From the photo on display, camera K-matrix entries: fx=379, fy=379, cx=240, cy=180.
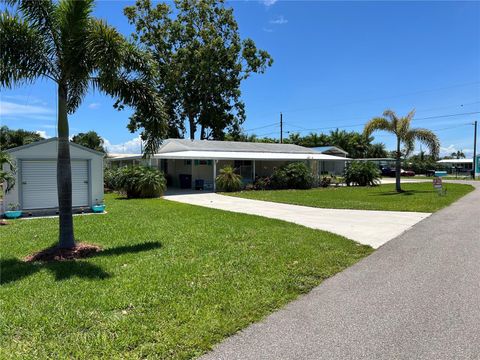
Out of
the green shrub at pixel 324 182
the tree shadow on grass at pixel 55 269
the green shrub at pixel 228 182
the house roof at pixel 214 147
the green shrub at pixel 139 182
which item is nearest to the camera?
the tree shadow on grass at pixel 55 269

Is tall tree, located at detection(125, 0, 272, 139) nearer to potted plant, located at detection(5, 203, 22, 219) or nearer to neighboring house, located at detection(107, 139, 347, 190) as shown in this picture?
neighboring house, located at detection(107, 139, 347, 190)

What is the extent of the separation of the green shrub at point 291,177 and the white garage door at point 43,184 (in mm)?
14417

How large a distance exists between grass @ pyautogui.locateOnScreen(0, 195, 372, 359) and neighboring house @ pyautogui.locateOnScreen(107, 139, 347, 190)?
15168 millimetres

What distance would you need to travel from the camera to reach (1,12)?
20.4 feet

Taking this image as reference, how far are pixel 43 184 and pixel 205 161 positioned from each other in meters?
14.3

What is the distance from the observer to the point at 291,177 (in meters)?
25.4

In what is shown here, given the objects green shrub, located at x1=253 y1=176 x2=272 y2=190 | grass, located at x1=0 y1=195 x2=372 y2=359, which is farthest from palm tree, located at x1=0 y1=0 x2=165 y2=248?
green shrub, located at x1=253 y1=176 x2=272 y2=190

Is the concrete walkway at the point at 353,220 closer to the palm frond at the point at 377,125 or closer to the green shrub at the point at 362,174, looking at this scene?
the palm frond at the point at 377,125

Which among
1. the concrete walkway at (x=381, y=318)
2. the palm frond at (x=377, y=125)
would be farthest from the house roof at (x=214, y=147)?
the concrete walkway at (x=381, y=318)

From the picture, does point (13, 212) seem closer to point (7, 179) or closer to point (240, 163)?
point (7, 179)

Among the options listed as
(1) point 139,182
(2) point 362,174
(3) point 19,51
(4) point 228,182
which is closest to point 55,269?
(3) point 19,51

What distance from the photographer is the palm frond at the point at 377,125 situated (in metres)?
23.8

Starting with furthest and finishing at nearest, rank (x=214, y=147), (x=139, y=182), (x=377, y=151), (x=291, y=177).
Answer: (x=377, y=151)
(x=214, y=147)
(x=291, y=177)
(x=139, y=182)

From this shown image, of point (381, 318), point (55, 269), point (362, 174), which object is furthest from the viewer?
point (362, 174)
